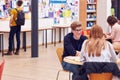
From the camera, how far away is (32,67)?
8.37 metres

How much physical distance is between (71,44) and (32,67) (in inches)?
120

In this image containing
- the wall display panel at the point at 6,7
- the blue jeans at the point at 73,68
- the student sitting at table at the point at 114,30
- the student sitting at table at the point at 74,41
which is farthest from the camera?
the wall display panel at the point at 6,7

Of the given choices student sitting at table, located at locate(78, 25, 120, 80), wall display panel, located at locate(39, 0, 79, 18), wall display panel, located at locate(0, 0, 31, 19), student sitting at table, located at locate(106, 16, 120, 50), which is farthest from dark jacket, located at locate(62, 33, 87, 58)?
wall display panel, located at locate(39, 0, 79, 18)

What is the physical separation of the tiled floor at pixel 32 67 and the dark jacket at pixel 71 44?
1719 mm

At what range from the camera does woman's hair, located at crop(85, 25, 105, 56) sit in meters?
4.49

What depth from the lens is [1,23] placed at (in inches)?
429

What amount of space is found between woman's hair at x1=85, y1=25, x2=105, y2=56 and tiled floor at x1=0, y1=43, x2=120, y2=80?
2738 millimetres

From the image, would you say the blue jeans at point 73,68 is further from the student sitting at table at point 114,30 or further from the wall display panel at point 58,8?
the wall display panel at point 58,8

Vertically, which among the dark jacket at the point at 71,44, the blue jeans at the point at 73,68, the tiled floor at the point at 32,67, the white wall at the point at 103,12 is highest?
the white wall at the point at 103,12

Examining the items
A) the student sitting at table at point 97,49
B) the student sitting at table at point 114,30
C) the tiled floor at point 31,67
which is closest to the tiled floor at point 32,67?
the tiled floor at point 31,67

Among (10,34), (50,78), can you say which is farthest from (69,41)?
(10,34)

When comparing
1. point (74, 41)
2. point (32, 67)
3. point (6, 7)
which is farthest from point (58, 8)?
point (74, 41)

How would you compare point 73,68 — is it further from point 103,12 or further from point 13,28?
point 103,12

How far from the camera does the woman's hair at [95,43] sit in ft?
14.7
